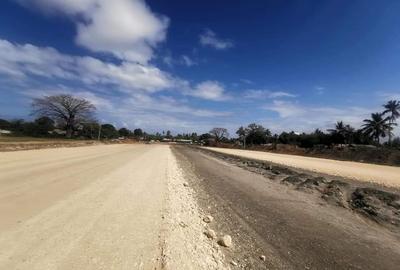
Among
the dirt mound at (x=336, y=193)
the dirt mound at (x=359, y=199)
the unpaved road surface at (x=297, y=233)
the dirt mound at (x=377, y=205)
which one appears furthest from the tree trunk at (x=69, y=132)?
the dirt mound at (x=377, y=205)

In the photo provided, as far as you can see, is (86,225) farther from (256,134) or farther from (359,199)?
(256,134)

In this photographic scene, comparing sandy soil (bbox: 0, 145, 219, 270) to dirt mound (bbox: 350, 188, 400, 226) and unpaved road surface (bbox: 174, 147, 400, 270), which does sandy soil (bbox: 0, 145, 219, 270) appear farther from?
dirt mound (bbox: 350, 188, 400, 226)

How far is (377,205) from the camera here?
1322cm

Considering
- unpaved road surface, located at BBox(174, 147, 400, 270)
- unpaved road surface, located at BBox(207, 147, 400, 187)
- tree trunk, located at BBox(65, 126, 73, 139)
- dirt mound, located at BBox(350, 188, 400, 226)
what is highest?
tree trunk, located at BBox(65, 126, 73, 139)

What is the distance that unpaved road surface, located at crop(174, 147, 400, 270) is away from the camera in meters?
6.93

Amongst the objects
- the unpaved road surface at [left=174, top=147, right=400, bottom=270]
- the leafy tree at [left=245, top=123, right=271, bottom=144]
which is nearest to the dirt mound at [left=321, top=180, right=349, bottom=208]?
the unpaved road surface at [left=174, top=147, right=400, bottom=270]

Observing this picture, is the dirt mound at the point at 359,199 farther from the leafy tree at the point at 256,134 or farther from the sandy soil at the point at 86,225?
the leafy tree at the point at 256,134

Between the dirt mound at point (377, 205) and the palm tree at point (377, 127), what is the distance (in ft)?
234

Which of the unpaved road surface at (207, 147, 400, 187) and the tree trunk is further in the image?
the tree trunk

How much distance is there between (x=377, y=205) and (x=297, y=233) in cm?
635

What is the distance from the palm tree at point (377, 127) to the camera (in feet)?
255

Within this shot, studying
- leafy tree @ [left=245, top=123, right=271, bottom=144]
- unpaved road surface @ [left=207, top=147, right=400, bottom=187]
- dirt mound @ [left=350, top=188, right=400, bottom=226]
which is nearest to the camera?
dirt mound @ [left=350, top=188, right=400, bottom=226]

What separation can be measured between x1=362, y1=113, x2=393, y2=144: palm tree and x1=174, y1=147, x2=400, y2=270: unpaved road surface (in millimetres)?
74966

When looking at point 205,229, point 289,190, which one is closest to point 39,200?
point 205,229
